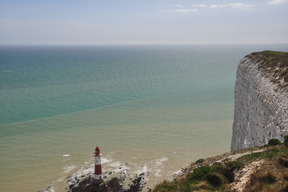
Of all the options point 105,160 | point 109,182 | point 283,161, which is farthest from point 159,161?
point 283,161

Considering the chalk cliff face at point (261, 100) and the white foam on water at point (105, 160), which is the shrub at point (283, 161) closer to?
the chalk cliff face at point (261, 100)

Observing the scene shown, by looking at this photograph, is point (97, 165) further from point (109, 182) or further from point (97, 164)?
point (109, 182)

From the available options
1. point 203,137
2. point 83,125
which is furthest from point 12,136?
point 203,137

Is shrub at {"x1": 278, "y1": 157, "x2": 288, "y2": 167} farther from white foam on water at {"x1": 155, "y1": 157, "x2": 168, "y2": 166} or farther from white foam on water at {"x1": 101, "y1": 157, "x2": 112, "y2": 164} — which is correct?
white foam on water at {"x1": 101, "y1": 157, "x2": 112, "y2": 164}

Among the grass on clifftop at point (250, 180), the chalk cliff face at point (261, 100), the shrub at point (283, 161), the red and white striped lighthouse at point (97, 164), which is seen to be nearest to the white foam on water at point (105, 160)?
the red and white striped lighthouse at point (97, 164)

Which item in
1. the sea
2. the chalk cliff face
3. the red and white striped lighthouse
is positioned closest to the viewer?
the chalk cliff face

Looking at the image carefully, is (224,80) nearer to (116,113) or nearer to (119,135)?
(116,113)

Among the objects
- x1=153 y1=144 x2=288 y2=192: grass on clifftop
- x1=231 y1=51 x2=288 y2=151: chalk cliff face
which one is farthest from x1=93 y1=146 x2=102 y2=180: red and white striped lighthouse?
x1=231 y1=51 x2=288 y2=151: chalk cliff face
